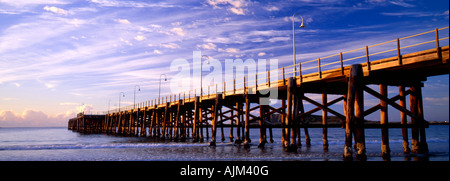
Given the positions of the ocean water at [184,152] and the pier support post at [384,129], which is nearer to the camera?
the pier support post at [384,129]

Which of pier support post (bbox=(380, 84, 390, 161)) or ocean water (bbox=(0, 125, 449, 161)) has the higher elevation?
pier support post (bbox=(380, 84, 390, 161))

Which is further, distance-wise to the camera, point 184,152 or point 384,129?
point 184,152

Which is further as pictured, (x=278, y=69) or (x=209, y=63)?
(x=209, y=63)

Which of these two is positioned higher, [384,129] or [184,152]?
[384,129]

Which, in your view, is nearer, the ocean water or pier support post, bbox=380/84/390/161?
pier support post, bbox=380/84/390/161

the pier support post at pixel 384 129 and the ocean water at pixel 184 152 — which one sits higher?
the pier support post at pixel 384 129

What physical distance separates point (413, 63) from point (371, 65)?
180cm
